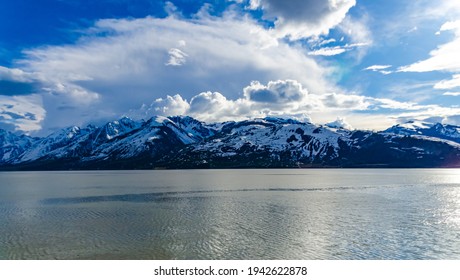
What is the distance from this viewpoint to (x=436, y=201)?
96.8m

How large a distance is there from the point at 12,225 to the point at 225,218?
40369mm

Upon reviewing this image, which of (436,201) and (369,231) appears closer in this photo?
(369,231)

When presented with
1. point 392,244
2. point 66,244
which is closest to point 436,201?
point 392,244
